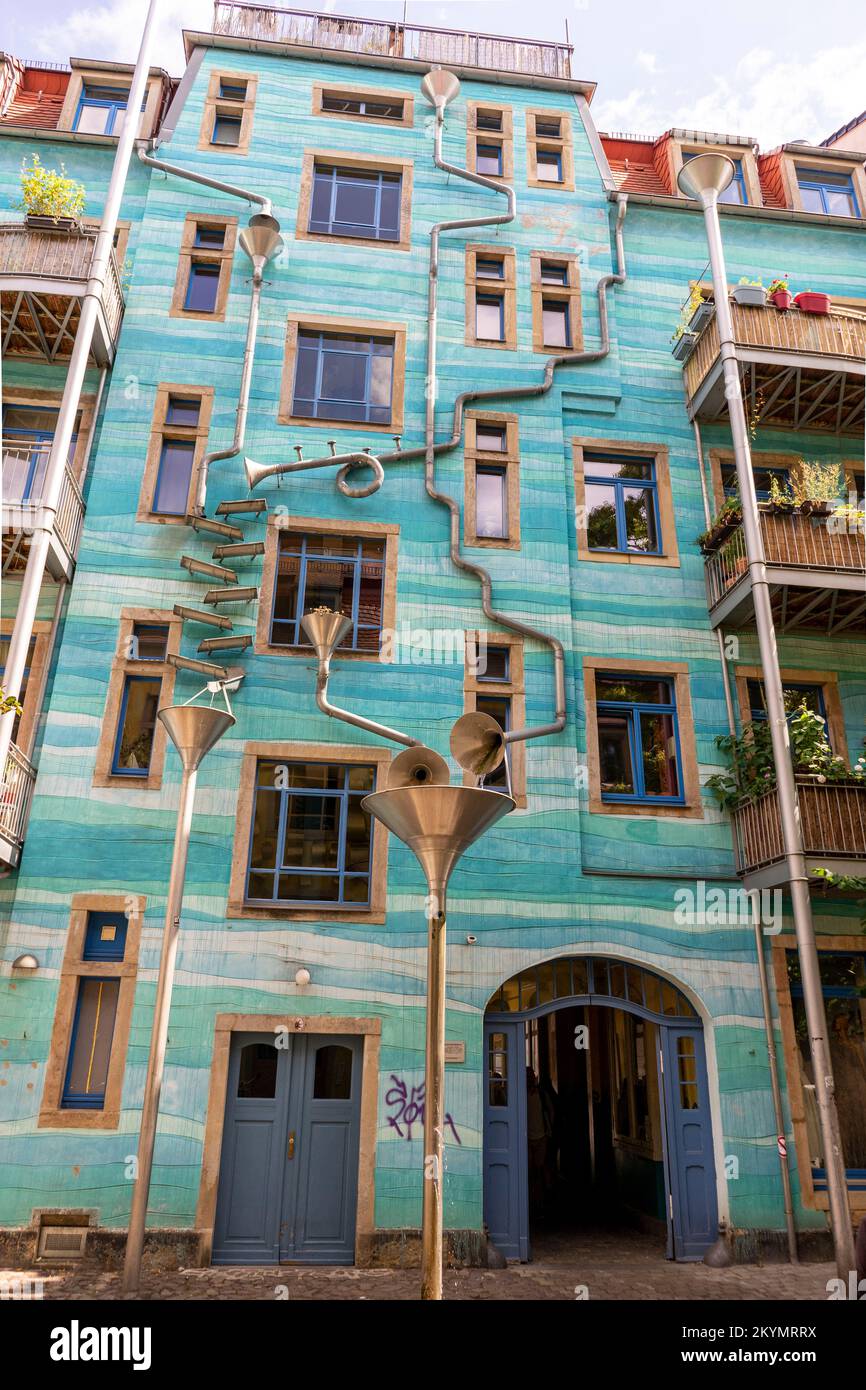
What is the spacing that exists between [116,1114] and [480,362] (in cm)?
1263

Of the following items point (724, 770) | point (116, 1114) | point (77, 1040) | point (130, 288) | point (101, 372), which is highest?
point (130, 288)

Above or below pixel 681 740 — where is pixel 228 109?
above

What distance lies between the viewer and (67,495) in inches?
545

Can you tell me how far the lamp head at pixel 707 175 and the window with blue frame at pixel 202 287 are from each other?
7927mm

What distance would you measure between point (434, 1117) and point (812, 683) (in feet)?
34.1

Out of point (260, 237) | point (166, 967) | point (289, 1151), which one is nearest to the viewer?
point (166, 967)

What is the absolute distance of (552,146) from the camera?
1853cm

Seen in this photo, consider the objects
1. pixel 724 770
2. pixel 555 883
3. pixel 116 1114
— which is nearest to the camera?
pixel 116 1114

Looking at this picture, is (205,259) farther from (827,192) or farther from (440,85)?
(827,192)

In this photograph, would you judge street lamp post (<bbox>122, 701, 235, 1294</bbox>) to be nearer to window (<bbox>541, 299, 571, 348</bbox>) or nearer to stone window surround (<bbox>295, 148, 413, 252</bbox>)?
window (<bbox>541, 299, 571, 348</bbox>)

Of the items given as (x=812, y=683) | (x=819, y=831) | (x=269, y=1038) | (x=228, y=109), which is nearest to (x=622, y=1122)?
(x=819, y=831)
